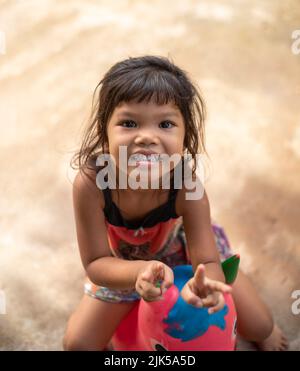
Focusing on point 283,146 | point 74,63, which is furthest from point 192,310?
point 74,63

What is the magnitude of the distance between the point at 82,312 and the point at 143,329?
0.64ft

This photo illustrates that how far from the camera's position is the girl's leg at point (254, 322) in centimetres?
112

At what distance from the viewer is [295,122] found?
1.61m

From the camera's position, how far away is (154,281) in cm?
79

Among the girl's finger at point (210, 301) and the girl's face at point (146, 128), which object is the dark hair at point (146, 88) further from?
the girl's finger at point (210, 301)

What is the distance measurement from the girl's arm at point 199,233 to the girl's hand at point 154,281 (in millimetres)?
184

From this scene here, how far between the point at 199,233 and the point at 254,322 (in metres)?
0.26

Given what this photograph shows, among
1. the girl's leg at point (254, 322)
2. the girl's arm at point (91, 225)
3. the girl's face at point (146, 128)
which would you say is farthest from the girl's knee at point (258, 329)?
the girl's face at point (146, 128)

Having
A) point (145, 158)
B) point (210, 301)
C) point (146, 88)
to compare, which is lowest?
point (210, 301)

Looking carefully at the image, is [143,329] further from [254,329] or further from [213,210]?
[213,210]

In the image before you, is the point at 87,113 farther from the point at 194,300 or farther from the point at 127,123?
the point at 194,300

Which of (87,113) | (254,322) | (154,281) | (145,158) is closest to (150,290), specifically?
(154,281)

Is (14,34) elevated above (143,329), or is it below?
above

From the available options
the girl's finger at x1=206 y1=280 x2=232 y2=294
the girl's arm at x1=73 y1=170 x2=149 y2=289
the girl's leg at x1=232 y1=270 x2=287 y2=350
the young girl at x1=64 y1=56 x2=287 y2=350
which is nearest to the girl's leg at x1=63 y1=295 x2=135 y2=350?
the young girl at x1=64 y1=56 x2=287 y2=350
